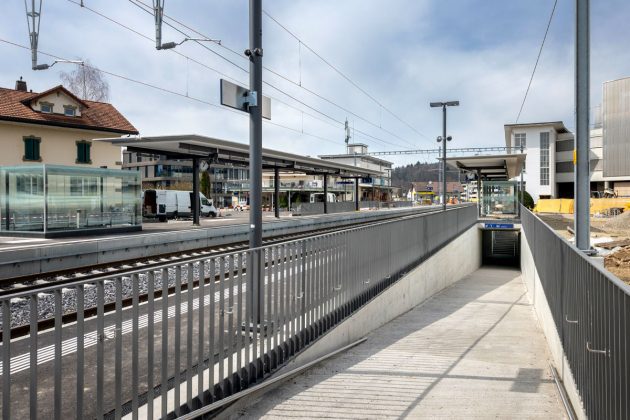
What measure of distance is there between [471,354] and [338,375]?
8.61 ft

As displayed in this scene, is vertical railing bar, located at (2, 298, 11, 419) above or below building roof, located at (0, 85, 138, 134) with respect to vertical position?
below

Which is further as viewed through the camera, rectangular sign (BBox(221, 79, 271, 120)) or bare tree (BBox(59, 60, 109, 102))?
bare tree (BBox(59, 60, 109, 102))

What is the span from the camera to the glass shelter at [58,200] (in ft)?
61.3

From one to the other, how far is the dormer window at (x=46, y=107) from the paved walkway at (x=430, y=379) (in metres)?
33.3

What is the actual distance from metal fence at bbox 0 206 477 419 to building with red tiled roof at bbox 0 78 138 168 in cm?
2825

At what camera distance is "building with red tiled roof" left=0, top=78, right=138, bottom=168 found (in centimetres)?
3241

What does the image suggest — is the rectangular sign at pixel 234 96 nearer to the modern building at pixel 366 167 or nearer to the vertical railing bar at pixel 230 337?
the vertical railing bar at pixel 230 337

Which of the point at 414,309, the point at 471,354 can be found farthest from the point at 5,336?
the point at 414,309

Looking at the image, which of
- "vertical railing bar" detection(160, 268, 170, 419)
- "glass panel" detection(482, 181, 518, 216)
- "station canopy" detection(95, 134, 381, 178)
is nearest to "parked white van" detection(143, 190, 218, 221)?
"station canopy" detection(95, 134, 381, 178)

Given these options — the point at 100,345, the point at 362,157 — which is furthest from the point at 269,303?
the point at 362,157

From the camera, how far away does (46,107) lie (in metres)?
35.1

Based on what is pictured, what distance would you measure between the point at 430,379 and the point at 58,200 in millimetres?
17174

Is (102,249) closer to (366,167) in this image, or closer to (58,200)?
(58,200)

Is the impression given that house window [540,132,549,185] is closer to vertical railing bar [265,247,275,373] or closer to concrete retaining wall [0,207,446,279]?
concrete retaining wall [0,207,446,279]
